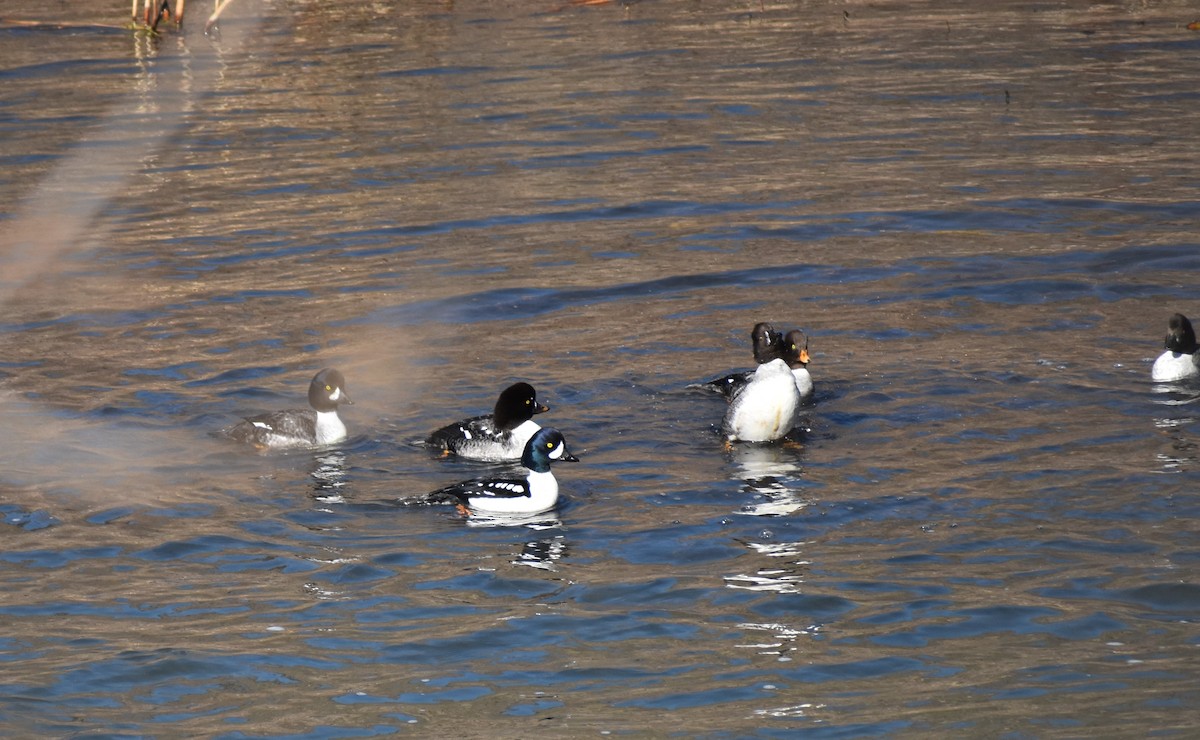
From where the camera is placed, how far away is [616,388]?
45.1ft

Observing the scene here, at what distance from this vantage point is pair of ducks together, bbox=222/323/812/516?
482 inches

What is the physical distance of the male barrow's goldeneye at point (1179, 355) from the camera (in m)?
13.0

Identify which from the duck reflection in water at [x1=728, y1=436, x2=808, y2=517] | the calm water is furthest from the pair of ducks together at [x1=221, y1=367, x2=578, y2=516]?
the duck reflection in water at [x1=728, y1=436, x2=808, y2=517]

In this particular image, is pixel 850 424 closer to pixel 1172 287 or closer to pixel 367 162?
pixel 1172 287

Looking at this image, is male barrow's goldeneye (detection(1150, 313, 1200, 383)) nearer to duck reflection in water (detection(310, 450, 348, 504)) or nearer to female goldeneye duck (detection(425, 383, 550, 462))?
female goldeneye duck (detection(425, 383, 550, 462))

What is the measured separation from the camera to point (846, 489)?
11133 mm

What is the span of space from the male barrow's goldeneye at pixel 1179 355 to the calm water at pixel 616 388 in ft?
0.66

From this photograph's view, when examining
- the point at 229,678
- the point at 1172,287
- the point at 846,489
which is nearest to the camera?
the point at 229,678

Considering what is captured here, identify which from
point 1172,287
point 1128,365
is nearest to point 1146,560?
point 1128,365

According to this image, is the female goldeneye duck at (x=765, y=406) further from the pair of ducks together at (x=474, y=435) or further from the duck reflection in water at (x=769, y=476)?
the pair of ducks together at (x=474, y=435)

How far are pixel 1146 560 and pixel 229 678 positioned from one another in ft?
18.0

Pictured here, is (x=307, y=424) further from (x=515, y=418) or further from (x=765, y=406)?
(x=765, y=406)

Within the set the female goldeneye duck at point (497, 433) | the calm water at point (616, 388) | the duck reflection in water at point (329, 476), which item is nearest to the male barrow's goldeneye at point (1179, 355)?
the calm water at point (616, 388)

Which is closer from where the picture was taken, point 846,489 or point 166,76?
point 846,489
